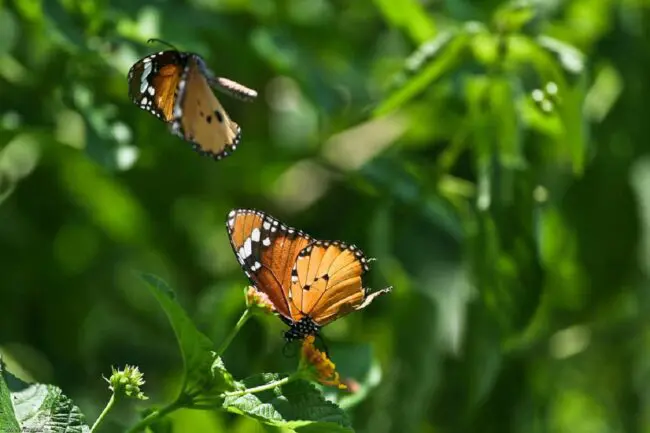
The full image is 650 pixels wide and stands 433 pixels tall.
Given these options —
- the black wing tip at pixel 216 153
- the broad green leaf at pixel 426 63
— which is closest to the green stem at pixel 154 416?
the black wing tip at pixel 216 153

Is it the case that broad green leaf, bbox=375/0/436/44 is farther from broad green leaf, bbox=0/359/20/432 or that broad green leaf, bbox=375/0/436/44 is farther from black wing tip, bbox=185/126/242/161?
broad green leaf, bbox=0/359/20/432

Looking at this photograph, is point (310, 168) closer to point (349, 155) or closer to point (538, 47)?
point (349, 155)

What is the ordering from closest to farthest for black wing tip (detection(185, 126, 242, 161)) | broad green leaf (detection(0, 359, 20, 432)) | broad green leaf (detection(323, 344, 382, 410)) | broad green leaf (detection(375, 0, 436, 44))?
broad green leaf (detection(0, 359, 20, 432)) < black wing tip (detection(185, 126, 242, 161)) < broad green leaf (detection(323, 344, 382, 410)) < broad green leaf (detection(375, 0, 436, 44))

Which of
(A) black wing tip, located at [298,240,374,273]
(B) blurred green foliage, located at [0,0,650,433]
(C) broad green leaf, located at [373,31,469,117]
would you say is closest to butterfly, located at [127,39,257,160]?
(A) black wing tip, located at [298,240,374,273]

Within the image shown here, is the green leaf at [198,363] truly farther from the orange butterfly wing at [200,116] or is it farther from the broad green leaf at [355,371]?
the broad green leaf at [355,371]

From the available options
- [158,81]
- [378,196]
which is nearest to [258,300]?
[158,81]

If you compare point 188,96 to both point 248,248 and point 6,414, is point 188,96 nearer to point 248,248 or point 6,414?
point 248,248

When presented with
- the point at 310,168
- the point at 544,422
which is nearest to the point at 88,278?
the point at 310,168
